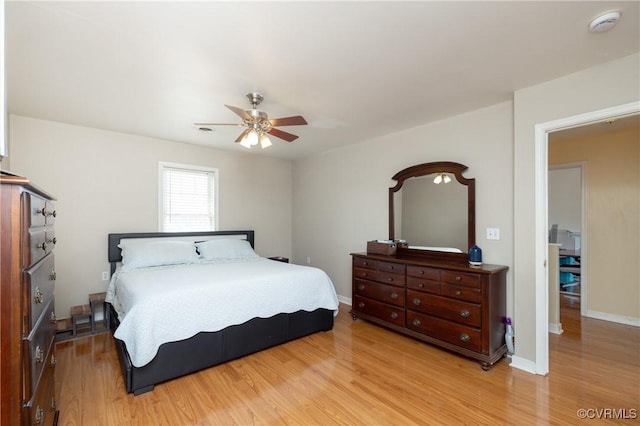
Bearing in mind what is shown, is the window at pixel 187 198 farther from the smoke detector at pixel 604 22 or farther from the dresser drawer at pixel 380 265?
the smoke detector at pixel 604 22

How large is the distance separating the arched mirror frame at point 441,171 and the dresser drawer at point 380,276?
0.46 metres

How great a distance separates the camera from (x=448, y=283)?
9.41 ft

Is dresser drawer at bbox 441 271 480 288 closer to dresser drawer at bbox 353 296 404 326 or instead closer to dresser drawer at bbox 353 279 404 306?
dresser drawer at bbox 353 279 404 306

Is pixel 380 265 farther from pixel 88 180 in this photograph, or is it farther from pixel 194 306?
pixel 88 180

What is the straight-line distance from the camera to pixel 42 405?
143cm

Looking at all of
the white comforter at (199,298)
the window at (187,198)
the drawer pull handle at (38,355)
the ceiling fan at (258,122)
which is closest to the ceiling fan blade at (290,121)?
the ceiling fan at (258,122)

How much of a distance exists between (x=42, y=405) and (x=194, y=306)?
1073 mm

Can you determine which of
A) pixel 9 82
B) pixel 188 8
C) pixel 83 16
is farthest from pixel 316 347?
pixel 9 82

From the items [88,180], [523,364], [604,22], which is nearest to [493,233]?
[523,364]

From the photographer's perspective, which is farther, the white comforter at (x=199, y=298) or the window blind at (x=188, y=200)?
the window blind at (x=188, y=200)

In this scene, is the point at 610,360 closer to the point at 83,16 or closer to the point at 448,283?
the point at 448,283

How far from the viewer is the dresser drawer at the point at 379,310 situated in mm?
3309

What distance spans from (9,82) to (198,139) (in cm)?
194

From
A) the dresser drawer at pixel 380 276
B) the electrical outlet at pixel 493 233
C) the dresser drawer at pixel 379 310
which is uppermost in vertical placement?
the electrical outlet at pixel 493 233
